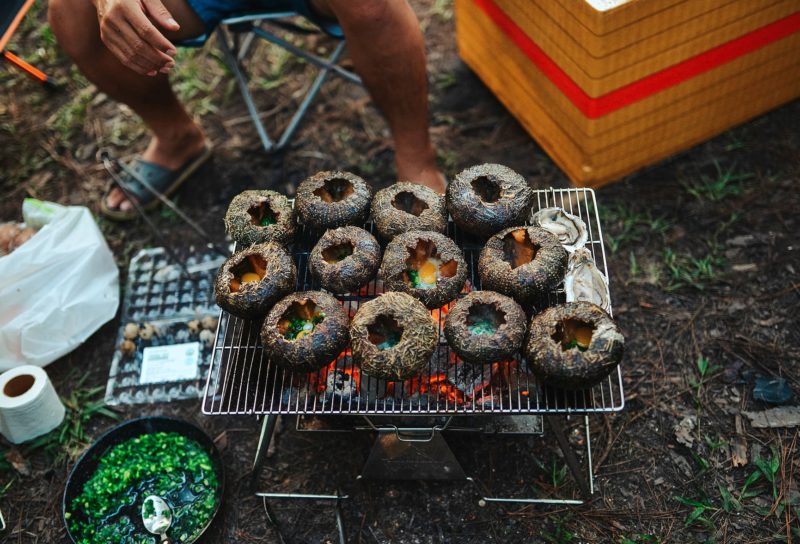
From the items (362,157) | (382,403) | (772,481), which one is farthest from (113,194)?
(772,481)

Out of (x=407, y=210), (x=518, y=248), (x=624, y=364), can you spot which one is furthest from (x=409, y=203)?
(x=624, y=364)

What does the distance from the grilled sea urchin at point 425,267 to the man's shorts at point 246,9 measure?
55.6 inches

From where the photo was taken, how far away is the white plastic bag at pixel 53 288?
133 inches

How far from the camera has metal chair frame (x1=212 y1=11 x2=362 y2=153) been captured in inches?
145

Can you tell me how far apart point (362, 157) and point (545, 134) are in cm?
115

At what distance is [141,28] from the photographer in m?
2.68

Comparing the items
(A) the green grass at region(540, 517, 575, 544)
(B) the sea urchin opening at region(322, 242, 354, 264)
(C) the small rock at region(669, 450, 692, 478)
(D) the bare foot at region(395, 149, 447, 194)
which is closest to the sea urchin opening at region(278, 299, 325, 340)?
(B) the sea urchin opening at region(322, 242, 354, 264)

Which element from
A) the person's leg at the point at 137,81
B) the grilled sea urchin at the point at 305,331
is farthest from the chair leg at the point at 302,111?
the grilled sea urchin at the point at 305,331

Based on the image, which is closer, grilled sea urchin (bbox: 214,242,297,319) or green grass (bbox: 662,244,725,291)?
grilled sea urchin (bbox: 214,242,297,319)

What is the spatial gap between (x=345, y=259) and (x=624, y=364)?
5.07 feet

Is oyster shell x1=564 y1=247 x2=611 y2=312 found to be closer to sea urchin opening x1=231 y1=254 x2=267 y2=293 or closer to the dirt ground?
the dirt ground

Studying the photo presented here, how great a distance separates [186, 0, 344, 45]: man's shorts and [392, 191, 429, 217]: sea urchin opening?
43.8 inches

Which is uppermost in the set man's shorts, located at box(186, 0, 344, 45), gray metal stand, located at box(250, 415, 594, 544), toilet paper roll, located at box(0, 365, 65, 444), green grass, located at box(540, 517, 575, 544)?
man's shorts, located at box(186, 0, 344, 45)

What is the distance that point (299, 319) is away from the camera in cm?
263
